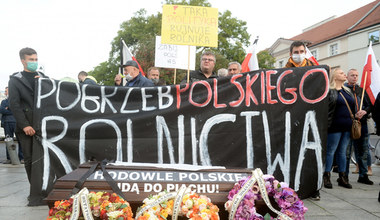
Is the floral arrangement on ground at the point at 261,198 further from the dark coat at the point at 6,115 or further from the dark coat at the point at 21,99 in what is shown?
the dark coat at the point at 6,115

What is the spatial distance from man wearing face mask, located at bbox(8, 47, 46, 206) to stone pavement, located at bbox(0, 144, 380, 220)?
277 mm

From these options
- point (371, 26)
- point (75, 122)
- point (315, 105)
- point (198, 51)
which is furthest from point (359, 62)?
point (75, 122)

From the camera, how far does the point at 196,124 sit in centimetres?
384

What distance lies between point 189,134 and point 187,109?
1.05ft

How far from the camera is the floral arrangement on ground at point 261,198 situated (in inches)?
86.3

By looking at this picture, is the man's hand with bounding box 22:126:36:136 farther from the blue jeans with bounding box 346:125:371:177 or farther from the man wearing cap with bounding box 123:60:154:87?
the blue jeans with bounding box 346:125:371:177

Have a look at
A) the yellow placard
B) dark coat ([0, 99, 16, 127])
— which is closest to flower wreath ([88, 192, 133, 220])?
the yellow placard

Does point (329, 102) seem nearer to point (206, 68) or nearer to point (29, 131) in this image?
point (206, 68)

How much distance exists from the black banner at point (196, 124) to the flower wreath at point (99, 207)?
5.13 feet

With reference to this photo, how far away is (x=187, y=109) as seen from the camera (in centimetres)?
386

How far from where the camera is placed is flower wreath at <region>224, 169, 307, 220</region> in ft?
7.21

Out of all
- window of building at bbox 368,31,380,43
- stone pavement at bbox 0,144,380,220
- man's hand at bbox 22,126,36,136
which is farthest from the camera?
window of building at bbox 368,31,380,43

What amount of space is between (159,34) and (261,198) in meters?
26.5

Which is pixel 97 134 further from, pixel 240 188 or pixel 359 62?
pixel 359 62
